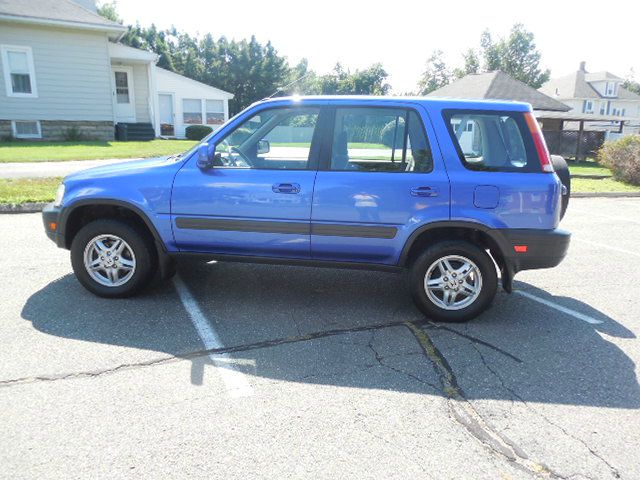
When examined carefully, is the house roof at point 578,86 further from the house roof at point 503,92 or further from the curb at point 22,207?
the curb at point 22,207

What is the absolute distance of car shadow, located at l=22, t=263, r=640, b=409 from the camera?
3348 millimetres

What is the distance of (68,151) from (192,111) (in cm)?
1302

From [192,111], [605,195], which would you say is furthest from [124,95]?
[605,195]

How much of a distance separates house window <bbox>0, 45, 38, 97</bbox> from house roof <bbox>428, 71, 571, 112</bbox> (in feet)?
69.5

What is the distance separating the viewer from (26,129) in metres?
18.0

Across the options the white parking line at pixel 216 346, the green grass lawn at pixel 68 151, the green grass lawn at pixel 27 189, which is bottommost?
the white parking line at pixel 216 346

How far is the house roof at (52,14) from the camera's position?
1663cm

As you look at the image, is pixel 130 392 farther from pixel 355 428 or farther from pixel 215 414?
pixel 355 428

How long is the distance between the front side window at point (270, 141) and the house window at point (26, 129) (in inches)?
671

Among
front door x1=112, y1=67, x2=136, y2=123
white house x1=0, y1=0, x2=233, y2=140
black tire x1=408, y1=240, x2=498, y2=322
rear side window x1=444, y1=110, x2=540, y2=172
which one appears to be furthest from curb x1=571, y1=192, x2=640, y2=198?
front door x1=112, y1=67, x2=136, y2=123

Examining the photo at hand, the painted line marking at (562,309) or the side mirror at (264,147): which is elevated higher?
the side mirror at (264,147)

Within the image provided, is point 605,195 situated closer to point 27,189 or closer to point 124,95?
point 27,189

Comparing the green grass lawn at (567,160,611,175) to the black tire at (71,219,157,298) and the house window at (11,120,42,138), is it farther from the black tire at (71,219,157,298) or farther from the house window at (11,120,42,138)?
the house window at (11,120,42,138)

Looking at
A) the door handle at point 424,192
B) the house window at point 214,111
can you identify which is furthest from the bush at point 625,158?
the house window at point 214,111
